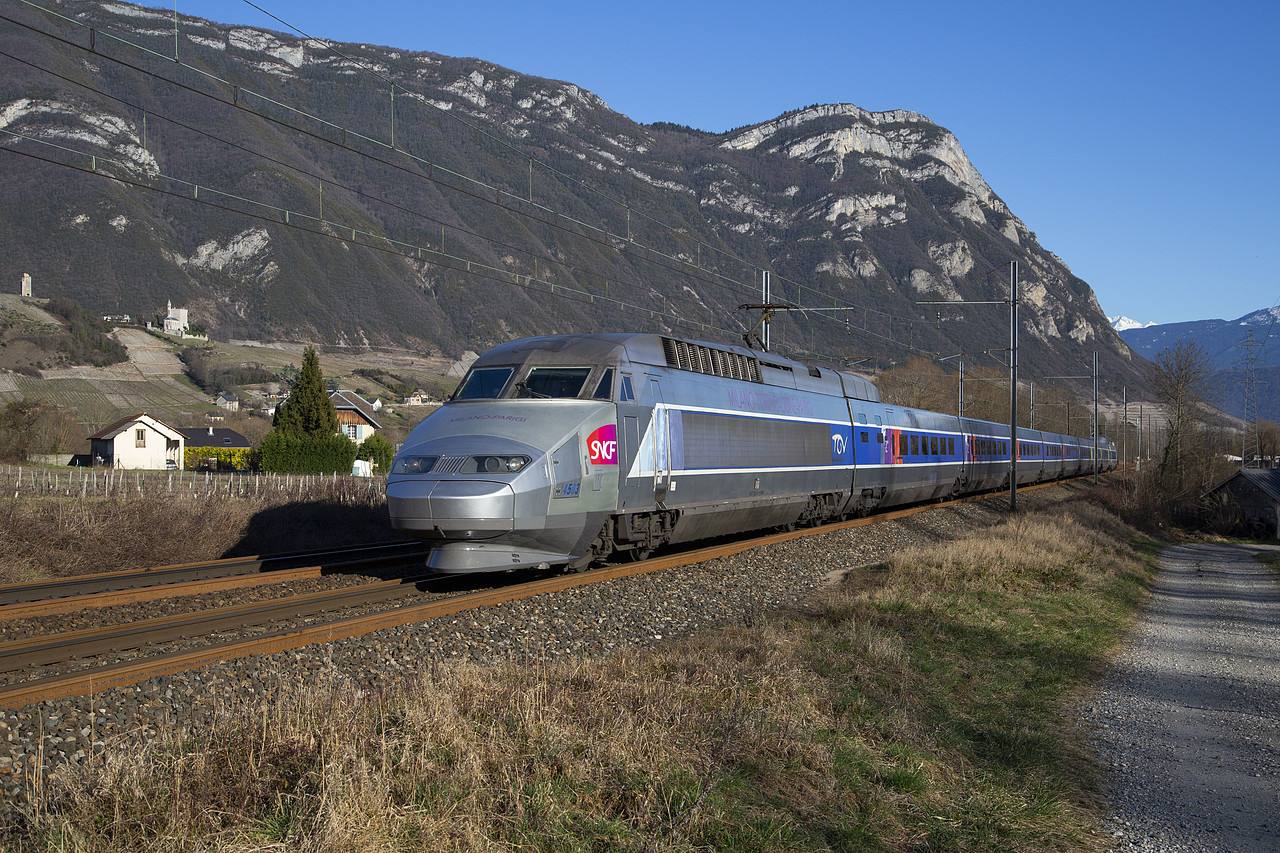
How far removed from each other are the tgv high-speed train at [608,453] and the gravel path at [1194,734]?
271 inches

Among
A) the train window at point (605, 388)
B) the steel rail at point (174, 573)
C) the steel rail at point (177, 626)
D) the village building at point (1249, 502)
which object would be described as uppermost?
the train window at point (605, 388)

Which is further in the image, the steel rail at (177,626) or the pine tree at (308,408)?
the pine tree at (308,408)

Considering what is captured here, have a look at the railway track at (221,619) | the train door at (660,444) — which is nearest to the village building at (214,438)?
the railway track at (221,619)

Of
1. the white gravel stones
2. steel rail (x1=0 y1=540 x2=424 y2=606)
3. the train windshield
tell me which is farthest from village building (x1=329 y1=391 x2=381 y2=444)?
the train windshield

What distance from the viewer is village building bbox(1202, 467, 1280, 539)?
4903cm

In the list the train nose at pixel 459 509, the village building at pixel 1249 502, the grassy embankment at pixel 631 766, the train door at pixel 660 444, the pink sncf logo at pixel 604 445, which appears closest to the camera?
the grassy embankment at pixel 631 766

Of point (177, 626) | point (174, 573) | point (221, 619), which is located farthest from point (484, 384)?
point (177, 626)

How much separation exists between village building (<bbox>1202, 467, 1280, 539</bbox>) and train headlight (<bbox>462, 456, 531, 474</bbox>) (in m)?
49.5

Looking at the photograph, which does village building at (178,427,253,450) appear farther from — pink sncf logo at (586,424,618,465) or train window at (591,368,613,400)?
pink sncf logo at (586,424,618,465)

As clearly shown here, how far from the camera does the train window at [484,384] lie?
46.4 ft

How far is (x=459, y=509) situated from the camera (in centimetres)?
1161

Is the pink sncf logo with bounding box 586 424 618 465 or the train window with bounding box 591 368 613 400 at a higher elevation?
the train window with bounding box 591 368 613 400

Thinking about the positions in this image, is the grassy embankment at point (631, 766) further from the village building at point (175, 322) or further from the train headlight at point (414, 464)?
the village building at point (175, 322)

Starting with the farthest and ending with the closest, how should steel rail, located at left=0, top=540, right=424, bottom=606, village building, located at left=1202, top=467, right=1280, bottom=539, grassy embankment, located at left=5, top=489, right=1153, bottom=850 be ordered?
1. village building, located at left=1202, top=467, right=1280, bottom=539
2. steel rail, located at left=0, top=540, right=424, bottom=606
3. grassy embankment, located at left=5, top=489, right=1153, bottom=850
